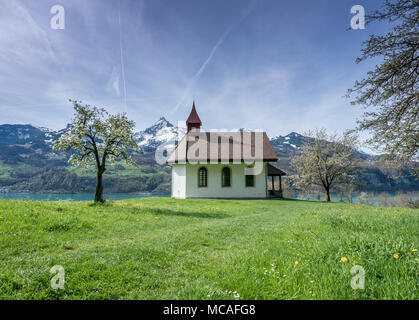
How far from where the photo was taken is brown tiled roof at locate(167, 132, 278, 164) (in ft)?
85.0

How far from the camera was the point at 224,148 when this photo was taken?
89.6 ft

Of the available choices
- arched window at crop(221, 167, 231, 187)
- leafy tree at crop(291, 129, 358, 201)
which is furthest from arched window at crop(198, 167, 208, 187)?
leafy tree at crop(291, 129, 358, 201)

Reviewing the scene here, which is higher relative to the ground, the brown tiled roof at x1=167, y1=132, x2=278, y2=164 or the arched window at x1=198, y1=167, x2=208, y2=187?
the brown tiled roof at x1=167, y1=132, x2=278, y2=164

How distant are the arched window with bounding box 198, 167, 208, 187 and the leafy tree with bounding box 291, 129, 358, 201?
15572 mm

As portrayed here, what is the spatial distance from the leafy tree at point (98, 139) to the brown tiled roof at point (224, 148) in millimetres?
10608

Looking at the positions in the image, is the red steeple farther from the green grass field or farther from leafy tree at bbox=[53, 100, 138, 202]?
the green grass field

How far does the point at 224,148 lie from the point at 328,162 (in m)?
15.3

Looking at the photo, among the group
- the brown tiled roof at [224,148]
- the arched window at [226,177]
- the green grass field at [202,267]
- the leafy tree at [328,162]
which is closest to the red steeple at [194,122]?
the brown tiled roof at [224,148]

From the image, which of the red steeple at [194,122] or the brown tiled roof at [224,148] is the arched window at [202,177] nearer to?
the brown tiled roof at [224,148]

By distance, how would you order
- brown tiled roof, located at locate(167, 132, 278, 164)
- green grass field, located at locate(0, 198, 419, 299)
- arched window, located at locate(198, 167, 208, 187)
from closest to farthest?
green grass field, located at locate(0, 198, 419, 299) → arched window, located at locate(198, 167, 208, 187) → brown tiled roof, located at locate(167, 132, 278, 164)

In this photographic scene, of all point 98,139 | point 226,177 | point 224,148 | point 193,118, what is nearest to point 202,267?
point 98,139

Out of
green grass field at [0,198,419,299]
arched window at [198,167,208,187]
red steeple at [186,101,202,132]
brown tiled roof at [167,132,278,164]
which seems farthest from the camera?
red steeple at [186,101,202,132]

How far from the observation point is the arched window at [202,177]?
25688 millimetres
